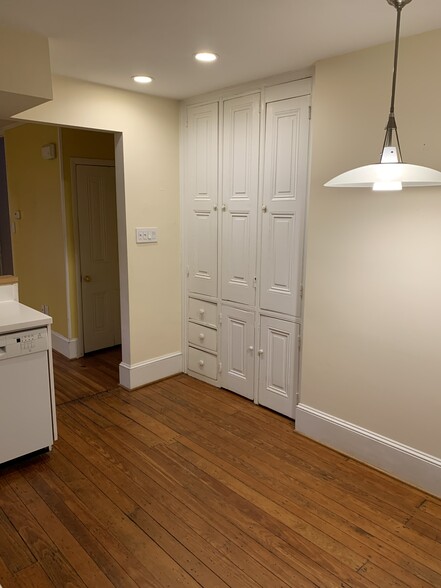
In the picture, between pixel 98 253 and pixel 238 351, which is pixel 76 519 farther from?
pixel 98 253

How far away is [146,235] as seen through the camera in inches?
144

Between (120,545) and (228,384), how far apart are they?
181 cm

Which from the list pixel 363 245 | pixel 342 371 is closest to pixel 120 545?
pixel 342 371

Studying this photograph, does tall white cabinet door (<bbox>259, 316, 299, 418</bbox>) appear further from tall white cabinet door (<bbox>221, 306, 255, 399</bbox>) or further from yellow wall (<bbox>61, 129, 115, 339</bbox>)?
yellow wall (<bbox>61, 129, 115, 339</bbox>)

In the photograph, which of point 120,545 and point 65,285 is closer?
point 120,545

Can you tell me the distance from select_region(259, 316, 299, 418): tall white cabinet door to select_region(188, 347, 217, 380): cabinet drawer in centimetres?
54

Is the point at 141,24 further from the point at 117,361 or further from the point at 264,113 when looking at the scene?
the point at 117,361

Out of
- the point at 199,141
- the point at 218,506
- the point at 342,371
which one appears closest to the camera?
the point at 218,506

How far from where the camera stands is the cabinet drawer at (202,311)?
149 inches

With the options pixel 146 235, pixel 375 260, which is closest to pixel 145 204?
pixel 146 235

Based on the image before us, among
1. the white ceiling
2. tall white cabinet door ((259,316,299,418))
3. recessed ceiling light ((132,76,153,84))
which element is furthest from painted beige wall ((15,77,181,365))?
tall white cabinet door ((259,316,299,418))

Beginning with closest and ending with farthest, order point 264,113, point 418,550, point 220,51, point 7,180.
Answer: point 418,550
point 220,51
point 264,113
point 7,180

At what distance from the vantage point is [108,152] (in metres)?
Result: 4.52

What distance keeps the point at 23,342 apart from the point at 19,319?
0.16 metres
